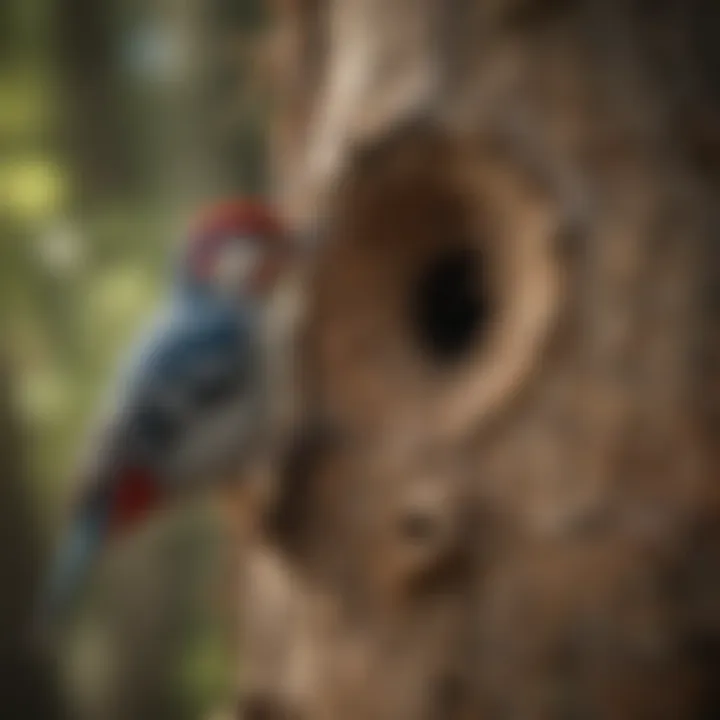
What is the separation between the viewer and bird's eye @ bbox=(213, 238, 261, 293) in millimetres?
745

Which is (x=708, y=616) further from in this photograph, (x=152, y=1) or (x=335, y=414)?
(x=152, y=1)

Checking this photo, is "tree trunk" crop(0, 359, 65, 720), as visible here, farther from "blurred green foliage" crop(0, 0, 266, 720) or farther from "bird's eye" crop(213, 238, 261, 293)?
"bird's eye" crop(213, 238, 261, 293)

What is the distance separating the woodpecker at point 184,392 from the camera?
2.37 feet

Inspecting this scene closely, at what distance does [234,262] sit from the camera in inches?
29.5

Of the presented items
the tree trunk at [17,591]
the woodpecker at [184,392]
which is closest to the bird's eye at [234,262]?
the woodpecker at [184,392]

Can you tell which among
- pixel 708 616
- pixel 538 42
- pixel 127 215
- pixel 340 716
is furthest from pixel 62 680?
pixel 538 42

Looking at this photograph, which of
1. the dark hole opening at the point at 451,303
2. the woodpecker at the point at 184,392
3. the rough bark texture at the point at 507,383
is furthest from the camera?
the dark hole opening at the point at 451,303

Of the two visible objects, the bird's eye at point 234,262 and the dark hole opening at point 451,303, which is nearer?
the bird's eye at point 234,262

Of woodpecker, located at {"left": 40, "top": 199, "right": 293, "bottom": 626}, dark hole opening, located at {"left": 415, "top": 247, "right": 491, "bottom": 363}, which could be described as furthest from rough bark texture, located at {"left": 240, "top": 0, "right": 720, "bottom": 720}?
woodpecker, located at {"left": 40, "top": 199, "right": 293, "bottom": 626}

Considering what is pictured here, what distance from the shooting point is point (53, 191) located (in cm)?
98

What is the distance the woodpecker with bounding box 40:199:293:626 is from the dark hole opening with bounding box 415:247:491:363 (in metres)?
0.21

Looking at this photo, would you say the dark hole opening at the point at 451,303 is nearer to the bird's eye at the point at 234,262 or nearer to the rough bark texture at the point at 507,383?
the rough bark texture at the point at 507,383

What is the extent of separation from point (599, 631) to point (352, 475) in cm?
20

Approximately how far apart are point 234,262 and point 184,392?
79mm
